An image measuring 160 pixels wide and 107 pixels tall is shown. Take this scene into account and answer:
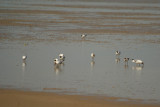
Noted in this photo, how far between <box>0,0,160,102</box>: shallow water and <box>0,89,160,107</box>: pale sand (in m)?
0.66

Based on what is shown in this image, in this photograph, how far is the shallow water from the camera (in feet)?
49.2

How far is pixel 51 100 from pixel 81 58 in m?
7.79

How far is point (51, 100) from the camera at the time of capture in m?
12.8

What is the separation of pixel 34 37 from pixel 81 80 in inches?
436

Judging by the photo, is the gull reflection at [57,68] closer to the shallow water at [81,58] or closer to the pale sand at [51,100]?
the shallow water at [81,58]

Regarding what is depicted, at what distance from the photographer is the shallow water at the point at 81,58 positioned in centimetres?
1499

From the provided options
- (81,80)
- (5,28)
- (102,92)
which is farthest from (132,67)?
(5,28)

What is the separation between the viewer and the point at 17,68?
17.8 meters

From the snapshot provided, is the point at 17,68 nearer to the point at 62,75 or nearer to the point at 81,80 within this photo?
the point at 62,75

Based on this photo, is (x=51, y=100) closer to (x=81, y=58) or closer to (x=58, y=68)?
(x=58, y=68)

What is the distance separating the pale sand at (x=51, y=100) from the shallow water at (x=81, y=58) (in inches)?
26.2

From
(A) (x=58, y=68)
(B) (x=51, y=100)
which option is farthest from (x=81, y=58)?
(B) (x=51, y=100)

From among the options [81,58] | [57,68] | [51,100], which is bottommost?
[51,100]

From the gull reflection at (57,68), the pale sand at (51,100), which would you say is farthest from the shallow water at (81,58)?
the pale sand at (51,100)
